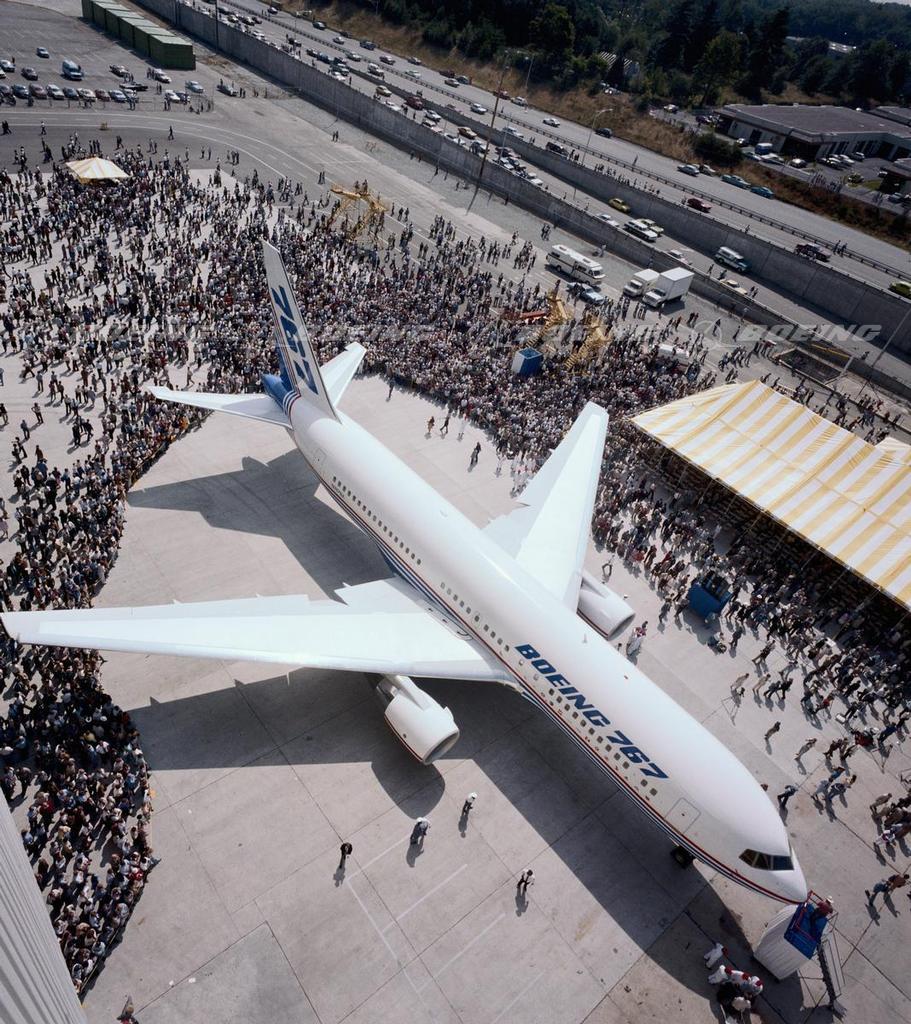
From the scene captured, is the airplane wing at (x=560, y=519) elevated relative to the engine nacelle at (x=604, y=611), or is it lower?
elevated

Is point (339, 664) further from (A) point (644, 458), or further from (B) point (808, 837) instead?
(A) point (644, 458)

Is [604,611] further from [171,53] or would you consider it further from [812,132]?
[812,132]

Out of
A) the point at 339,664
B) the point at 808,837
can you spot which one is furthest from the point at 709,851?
the point at 339,664

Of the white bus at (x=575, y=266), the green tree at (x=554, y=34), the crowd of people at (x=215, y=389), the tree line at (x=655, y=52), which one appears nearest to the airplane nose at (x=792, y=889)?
the crowd of people at (x=215, y=389)

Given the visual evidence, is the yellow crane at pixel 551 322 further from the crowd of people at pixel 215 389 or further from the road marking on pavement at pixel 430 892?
the road marking on pavement at pixel 430 892

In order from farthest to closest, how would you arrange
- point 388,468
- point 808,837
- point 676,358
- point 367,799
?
point 676,358
point 388,468
point 808,837
point 367,799

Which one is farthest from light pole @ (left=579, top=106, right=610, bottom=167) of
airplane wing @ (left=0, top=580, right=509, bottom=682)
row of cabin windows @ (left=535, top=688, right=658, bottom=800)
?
row of cabin windows @ (left=535, top=688, right=658, bottom=800)
